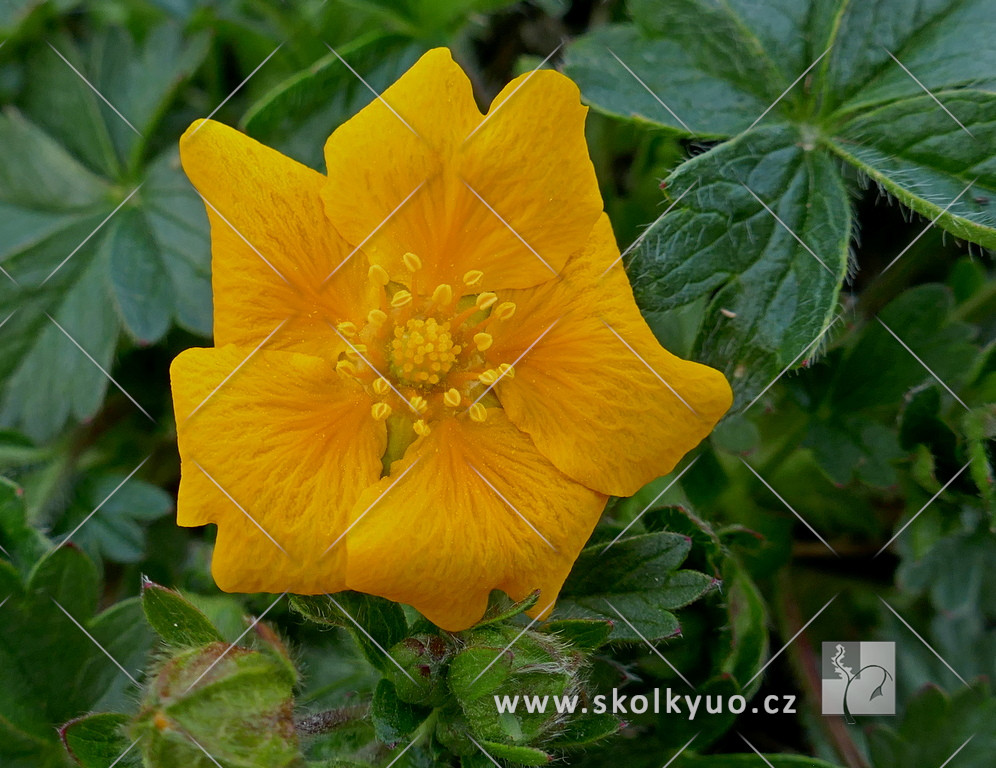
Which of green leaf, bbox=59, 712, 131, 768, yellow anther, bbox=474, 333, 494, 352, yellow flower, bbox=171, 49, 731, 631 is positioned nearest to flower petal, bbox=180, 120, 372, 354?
yellow flower, bbox=171, 49, 731, 631

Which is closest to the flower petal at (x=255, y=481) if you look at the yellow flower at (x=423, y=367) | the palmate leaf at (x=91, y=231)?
the yellow flower at (x=423, y=367)

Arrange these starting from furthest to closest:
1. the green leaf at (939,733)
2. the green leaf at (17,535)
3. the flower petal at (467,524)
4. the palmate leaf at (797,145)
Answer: the green leaf at (939,733) < the green leaf at (17,535) < the palmate leaf at (797,145) < the flower petal at (467,524)

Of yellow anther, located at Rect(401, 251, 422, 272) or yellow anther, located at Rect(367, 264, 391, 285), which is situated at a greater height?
yellow anther, located at Rect(401, 251, 422, 272)

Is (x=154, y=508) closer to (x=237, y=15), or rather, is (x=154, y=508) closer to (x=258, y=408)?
(x=258, y=408)

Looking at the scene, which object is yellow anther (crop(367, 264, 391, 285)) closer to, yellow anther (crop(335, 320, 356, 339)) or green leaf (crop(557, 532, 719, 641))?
yellow anther (crop(335, 320, 356, 339))

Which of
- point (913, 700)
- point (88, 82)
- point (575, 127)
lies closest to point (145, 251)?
point (88, 82)

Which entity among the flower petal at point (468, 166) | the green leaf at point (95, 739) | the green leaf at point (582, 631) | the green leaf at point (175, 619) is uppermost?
the flower petal at point (468, 166)

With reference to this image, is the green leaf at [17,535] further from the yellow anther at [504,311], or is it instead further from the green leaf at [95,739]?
the yellow anther at [504,311]

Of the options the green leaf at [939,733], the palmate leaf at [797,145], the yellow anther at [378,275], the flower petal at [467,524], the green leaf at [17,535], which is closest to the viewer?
the flower petal at [467,524]
